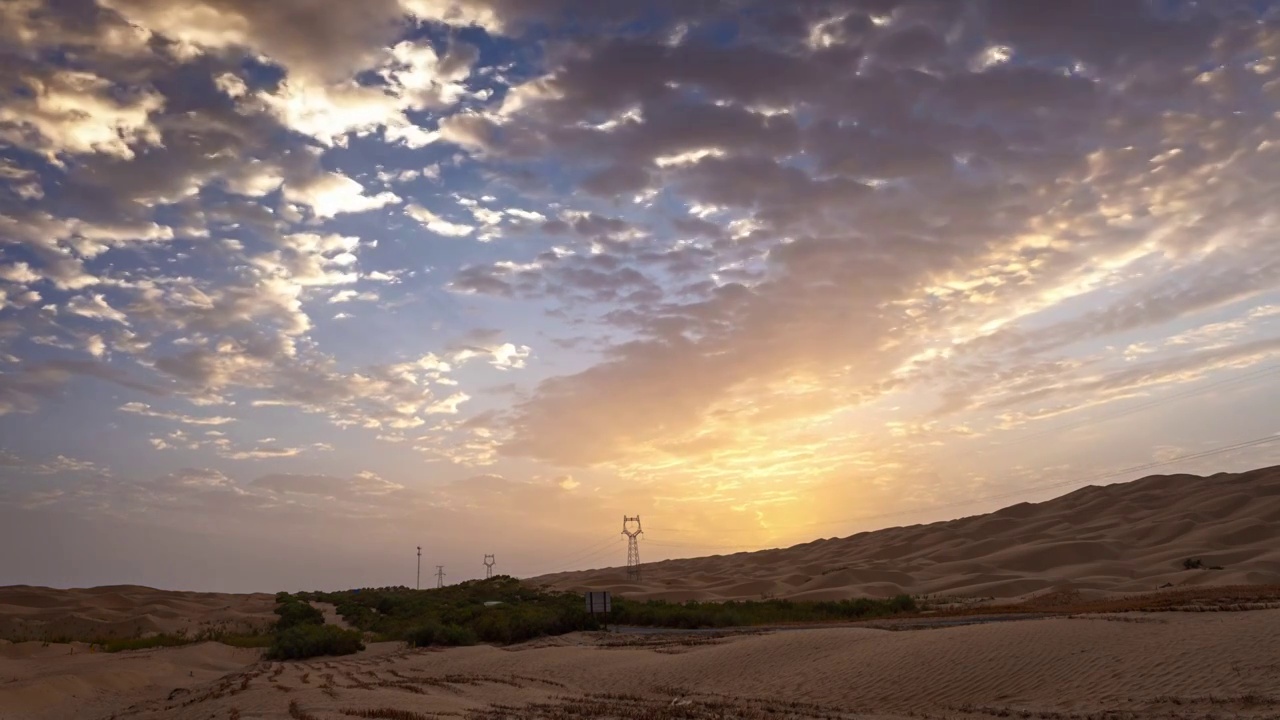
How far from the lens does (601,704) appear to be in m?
19.4

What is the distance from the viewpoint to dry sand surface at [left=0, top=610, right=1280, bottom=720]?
16.9 m

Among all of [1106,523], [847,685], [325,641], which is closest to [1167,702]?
[847,685]

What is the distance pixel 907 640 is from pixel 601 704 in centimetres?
917

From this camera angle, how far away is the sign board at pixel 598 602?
45281 millimetres

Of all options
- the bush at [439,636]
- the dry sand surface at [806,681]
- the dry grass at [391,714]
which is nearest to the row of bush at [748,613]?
the bush at [439,636]

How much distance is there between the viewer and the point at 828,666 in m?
22.9

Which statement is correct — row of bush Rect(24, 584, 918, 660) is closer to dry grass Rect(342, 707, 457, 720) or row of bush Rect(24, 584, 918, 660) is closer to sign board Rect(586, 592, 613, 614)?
sign board Rect(586, 592, 613, 614)

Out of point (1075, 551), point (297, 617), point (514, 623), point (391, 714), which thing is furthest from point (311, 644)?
point (1075, 551)

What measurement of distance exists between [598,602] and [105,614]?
39361 mm

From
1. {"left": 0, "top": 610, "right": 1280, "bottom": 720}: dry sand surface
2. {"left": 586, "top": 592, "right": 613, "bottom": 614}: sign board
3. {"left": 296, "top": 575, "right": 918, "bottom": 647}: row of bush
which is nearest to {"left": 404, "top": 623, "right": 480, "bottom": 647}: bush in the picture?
{"left": 296, "top": 575, "right": 918, "bottom": 647}: row of bush

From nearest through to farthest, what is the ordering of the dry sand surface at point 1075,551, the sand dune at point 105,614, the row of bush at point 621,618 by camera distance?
the row of bush at point 621,618 → the dry sand surface at point 1075,551 → the sand dune at point 105,614

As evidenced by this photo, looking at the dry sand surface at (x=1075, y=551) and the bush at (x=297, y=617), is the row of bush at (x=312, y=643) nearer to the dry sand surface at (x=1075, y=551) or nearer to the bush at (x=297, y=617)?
the bush at (x=297, y=617)

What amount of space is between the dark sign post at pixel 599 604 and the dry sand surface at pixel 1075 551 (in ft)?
62.2

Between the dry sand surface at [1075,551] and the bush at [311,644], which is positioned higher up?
the dry sand surface at [1075,551]
